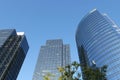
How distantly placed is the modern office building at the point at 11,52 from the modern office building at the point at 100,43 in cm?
4929

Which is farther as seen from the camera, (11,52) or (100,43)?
(11,52)

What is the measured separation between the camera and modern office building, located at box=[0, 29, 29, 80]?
158500 millimetres

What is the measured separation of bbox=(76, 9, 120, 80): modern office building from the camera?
12103 centimetres

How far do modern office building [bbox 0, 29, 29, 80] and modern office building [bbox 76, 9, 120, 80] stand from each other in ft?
162

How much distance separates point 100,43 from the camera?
139625mm

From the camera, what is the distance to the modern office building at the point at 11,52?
158 metres

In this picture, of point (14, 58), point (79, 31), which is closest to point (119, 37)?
point (79, 31)

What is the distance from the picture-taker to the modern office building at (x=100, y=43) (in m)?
121

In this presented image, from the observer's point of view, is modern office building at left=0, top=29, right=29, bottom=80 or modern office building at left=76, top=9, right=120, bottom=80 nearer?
modern office building at left=76, top=9, right=120, bottom=80

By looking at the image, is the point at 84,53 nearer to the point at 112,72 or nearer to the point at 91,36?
the point at 91,36

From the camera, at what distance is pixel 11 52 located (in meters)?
174

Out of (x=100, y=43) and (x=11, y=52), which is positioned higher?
(x=11, y=52)

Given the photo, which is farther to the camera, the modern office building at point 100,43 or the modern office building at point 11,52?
the modern office building at point 11,52

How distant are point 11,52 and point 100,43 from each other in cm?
7363
